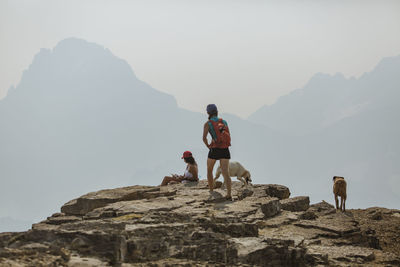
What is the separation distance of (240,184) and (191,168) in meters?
2.19

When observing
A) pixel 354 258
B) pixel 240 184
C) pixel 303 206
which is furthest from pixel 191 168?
pixel 354 258

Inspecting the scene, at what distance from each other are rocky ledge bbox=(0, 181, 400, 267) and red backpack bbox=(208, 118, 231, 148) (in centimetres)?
161

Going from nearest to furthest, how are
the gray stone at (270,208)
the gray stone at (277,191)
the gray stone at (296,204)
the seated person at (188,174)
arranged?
the gray stone at (270,208)
the gray stone at (296,204)
the seated person at (188,174)
the gray stone at (277,191)

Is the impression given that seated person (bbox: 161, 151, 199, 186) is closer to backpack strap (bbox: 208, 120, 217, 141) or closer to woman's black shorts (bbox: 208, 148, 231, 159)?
woman's black shorts (bbox: 208, 148, 231, 159)

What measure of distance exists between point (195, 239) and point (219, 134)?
5269 mm

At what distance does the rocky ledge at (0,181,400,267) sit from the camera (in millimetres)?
6000

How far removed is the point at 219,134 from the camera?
11.7 metres

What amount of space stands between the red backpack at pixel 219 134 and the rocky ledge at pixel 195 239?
1.61 meters

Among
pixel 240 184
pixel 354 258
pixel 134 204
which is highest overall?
pixel 240 184

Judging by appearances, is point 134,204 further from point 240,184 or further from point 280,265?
point 240,184

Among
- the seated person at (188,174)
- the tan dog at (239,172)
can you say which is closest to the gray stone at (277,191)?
the tan dog at (239,172)

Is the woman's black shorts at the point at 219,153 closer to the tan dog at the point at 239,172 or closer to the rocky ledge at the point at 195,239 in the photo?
the rocky ledge at the point at 195,239

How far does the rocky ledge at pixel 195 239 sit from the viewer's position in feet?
19.7

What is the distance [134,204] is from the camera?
1088 cm
